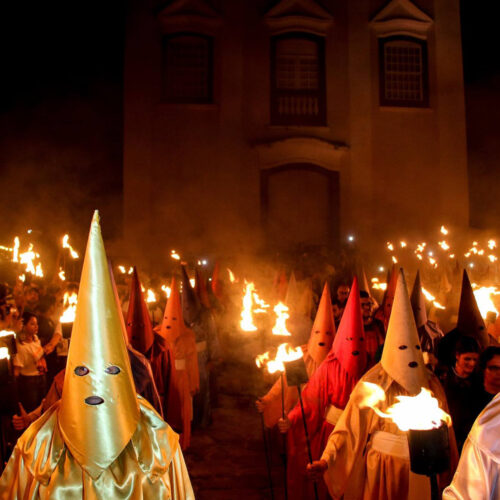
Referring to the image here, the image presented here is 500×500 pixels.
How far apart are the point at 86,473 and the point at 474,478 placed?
182 cm

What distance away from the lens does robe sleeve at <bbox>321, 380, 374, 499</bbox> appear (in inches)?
146

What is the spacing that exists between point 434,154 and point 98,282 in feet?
48.2

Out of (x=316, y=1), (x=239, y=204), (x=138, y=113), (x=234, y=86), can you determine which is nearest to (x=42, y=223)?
(x=138, y=113)

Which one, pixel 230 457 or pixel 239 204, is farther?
pixel 239 204

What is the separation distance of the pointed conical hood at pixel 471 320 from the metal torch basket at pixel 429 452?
3.85 metres

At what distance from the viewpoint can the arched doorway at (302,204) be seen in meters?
15.3

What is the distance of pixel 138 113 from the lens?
48.8ft

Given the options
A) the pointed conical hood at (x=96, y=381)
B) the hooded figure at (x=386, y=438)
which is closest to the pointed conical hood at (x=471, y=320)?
the hooded figure at (x=386, y=438)

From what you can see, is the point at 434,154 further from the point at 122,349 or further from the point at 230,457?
the point at 122,349

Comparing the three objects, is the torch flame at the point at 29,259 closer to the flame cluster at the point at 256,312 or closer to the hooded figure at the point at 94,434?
the flame cluster at the point at 256,312

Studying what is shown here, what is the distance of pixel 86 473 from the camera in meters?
2.57

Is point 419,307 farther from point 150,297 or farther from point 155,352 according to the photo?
point 150,297

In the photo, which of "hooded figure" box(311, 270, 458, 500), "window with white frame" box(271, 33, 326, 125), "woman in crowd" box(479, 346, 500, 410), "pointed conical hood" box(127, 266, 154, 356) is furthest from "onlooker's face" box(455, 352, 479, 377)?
"window with white frame" box(271, 33, 326, 125)

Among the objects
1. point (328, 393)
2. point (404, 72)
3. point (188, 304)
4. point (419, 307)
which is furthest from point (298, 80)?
point (328, 393)
